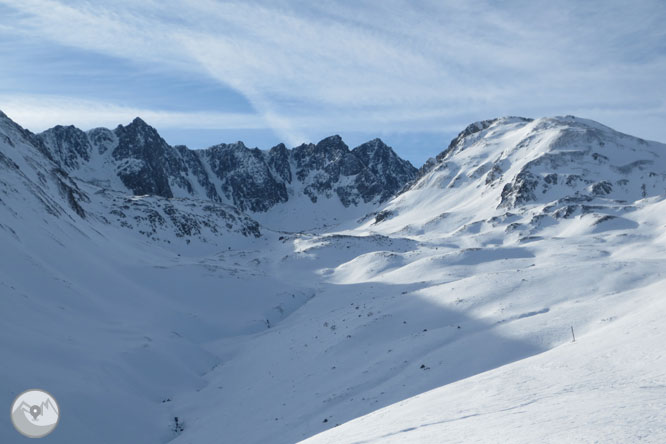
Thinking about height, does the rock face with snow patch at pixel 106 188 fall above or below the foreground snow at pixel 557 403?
above

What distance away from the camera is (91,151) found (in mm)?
183000

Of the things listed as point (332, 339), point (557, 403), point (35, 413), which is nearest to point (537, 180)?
point (332, 339)

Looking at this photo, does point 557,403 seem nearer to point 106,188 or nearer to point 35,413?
point 35,413

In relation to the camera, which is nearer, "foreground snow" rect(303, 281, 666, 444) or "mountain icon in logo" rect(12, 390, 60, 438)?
"foreground snow" rect(303, 281, 666, 444)

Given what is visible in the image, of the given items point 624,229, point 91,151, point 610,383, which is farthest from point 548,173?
point 91,151

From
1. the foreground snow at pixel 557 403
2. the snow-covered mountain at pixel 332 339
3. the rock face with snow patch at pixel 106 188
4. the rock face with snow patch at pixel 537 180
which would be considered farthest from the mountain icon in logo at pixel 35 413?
the rock face with snow patch at pixel 537 180

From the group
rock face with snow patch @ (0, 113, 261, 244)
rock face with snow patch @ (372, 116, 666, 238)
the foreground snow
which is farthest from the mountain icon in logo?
rock face with snow patch @ (372, 116, 666, 238)

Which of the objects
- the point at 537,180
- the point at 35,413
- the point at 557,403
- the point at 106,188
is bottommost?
the point at 557,403

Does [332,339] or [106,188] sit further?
[106,188]

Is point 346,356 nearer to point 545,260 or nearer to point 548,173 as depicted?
point 545,260

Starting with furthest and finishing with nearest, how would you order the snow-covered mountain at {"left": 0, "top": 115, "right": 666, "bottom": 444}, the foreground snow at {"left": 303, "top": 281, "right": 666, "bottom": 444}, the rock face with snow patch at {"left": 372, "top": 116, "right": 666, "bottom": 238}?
the rock face with snow patch at {"left": 372, "top": 116, "right": 666, "bottom": 238} → the snow-covered mountain at {"left": 0, "top": 115, "right": 666, "bottom": 444} → the foreground snow at {"left": 303, "top": 281, "right": 666, "bottom": 444}

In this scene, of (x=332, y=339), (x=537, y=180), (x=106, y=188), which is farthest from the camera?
(x=106, y=188)

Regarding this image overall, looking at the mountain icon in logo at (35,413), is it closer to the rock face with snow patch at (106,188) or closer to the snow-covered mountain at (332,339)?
the snow-covered mountain at (332,339)

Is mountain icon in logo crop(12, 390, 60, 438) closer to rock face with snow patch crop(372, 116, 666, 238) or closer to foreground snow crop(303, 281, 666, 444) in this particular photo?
foreground snow crop(303, 281, 666, 444)
